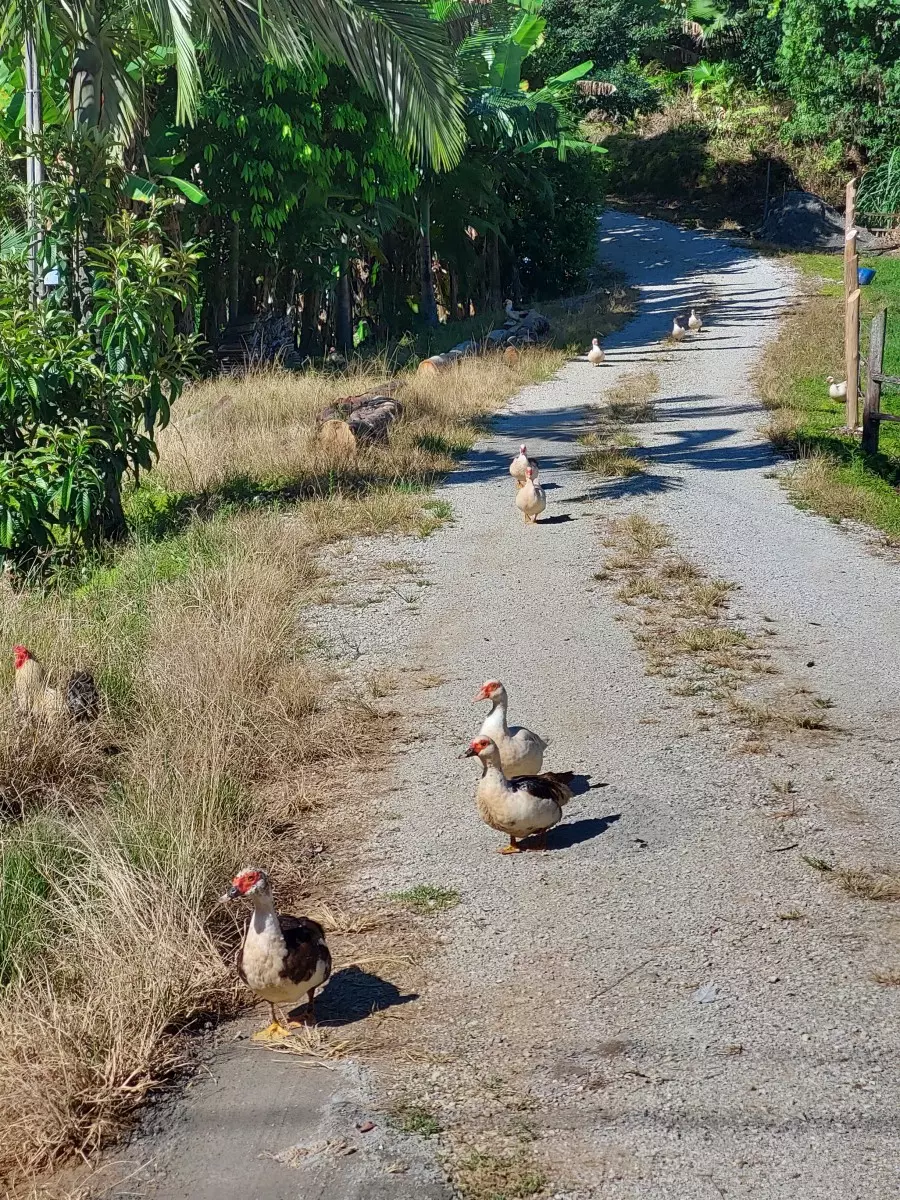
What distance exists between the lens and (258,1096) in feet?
13.8

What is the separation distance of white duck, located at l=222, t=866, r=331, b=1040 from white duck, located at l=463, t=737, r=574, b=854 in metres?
1.27

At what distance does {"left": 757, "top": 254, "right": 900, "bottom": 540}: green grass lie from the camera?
12.8 m

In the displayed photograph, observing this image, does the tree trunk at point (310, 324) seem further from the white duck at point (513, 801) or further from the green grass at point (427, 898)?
the green grass at point (427, 898)

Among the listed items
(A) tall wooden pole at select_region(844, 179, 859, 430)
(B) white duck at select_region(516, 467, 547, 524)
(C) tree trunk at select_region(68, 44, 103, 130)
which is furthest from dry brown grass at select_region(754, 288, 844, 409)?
(C) tree trunk at select_region(68, 44, 103, 130)

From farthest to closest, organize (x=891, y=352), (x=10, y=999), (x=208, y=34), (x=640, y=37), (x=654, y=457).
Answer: (x=640, y=37) < (x=891, y=352) < (x=654, y=457) < (x=208, y=34) < (x=10, y=999)

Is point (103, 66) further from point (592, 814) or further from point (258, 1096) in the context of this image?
point (258, 1096)

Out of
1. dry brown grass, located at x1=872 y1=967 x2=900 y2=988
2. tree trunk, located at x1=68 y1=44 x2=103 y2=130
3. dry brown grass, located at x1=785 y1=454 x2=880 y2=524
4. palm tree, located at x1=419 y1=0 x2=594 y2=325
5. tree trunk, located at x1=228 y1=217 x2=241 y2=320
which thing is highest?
palm tree, located at x1=419 y1=0 x2=594 y2=325

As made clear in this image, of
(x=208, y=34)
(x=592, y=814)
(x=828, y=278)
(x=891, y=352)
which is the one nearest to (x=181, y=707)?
(x=592, y=814)

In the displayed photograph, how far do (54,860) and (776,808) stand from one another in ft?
10.5

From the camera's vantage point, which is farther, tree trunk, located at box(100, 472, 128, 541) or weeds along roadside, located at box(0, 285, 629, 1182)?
tree trunk, located at box(100, 472, 128, 541)

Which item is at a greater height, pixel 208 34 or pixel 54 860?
pixel 208 34

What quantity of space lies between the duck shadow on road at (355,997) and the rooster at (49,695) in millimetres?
2706

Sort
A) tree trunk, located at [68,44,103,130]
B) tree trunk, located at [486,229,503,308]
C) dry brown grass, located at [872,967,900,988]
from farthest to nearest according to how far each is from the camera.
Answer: tree trunk, located at [486,229,503,308] → tree trunk, located at [68,44,103,130] → dry brown grass, located at [872,967,900,988]

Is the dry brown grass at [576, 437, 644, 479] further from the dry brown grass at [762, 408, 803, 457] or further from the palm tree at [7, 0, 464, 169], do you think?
the palm tree at [7, 0, 464, 169]
